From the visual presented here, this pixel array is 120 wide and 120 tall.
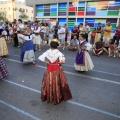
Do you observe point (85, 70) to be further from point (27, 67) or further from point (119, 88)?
point (27, 67)

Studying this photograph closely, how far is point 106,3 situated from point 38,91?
1853 centimetres

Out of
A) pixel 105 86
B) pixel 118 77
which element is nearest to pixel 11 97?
pixel 105 86

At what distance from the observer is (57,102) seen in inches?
145

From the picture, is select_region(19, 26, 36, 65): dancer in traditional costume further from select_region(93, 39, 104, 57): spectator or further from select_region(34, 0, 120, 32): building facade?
select_region(34, 0, 120, 32): building facade

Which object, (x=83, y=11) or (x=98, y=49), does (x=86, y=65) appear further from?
(x=83, y=11)

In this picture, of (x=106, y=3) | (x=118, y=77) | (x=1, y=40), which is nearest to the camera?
(x=118, y=77)

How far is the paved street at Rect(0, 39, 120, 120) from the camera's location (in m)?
3.34

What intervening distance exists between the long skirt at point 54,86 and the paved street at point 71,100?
6.6 inches

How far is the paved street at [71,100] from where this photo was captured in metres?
3.34

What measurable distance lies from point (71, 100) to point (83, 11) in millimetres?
19444

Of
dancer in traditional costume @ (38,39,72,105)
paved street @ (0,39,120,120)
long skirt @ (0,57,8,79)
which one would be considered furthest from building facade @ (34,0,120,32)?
dancer in traditional costume @ (38,39,72,105)

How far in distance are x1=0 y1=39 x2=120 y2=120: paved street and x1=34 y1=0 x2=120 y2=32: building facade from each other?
43.4 feet

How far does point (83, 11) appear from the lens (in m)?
21.5

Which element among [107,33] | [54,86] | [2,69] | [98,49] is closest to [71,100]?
[54,86]
